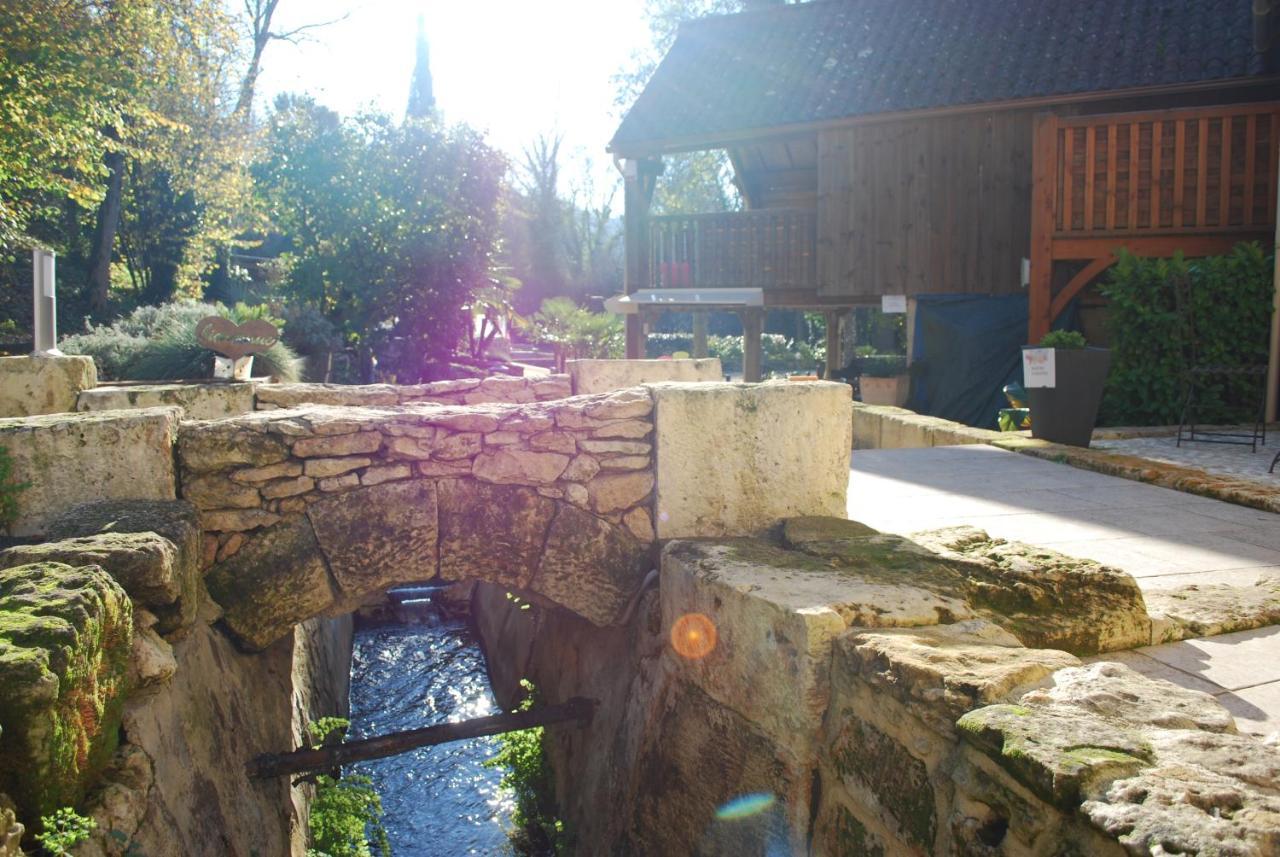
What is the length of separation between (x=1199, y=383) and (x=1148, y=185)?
2190 millimetres

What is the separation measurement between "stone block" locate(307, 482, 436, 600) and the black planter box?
15.5 ft

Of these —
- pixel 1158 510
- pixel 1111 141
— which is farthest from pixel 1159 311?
pixel 1158 510

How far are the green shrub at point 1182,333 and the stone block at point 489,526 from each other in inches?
261

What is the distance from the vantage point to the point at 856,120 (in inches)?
442

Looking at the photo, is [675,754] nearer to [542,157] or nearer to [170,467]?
[170,467]

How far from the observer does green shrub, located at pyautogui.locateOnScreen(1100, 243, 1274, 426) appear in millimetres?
7918

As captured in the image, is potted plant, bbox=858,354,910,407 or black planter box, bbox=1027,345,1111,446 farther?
potted plant, bbox=858,354,910,407

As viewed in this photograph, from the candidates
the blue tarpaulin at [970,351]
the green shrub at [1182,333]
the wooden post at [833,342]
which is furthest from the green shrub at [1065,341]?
the wooden post at [833,342]

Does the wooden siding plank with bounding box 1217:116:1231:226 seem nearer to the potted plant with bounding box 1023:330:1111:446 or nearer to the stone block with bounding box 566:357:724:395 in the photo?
the potted plant with bounding box 1023:330:1111:446

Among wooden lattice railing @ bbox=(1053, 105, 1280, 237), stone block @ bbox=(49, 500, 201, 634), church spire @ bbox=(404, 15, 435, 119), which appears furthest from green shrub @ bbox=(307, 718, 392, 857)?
church spire @ bbox=(404, 15, 435, 119)

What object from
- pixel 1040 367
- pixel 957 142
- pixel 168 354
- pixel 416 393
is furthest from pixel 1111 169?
pixel 168 354

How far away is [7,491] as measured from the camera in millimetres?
2982

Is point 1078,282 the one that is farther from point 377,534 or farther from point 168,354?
point 168,354

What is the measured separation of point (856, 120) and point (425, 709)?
857 centimetres
